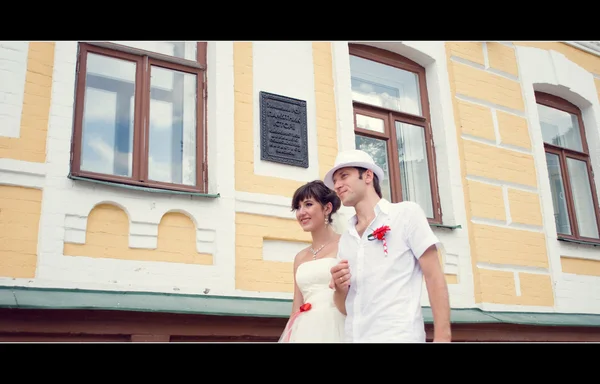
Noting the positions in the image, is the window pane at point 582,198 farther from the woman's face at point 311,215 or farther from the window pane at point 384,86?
the woman's face at point 311,215

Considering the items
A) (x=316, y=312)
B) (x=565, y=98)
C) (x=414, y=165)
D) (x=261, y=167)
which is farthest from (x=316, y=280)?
(x=565, y=98)

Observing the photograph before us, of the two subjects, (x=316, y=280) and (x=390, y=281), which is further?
(x=316, y=280)

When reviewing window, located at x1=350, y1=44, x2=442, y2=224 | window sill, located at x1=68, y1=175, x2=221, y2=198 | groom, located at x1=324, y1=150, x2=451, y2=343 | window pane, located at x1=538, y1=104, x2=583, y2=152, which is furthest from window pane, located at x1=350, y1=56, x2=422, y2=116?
groom, located at x1=324, y1=150, x2=451, y2=343

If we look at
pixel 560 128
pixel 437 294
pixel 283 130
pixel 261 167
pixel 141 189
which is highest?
pixel 560 128

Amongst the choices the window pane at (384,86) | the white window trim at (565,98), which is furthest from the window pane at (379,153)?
the white window trim at (565,98)

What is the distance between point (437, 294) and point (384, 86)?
443 cm

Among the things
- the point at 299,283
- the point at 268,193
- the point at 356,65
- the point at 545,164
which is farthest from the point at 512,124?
the point at 299,283

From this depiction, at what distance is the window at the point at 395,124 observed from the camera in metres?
6.63

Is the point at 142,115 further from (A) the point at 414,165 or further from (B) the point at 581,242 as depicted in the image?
(B) the point at 581,242

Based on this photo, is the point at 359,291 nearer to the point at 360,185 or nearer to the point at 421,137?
the point at 360,185

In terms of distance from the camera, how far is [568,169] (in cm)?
809

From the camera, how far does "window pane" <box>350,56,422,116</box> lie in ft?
22.1

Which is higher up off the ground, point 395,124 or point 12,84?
point 395,124

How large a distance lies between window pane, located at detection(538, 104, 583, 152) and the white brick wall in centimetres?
606
